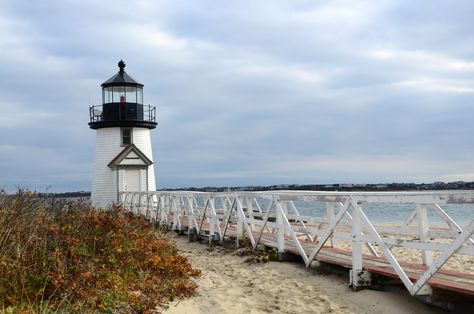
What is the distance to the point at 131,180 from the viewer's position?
23391mm

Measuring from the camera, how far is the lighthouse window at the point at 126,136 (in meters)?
23.3

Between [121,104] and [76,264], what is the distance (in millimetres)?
17671

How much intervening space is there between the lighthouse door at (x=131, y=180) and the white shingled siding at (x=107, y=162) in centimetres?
17

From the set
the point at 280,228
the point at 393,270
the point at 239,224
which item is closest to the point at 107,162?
the point at 239,224

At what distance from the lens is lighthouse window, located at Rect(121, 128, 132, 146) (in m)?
23.3

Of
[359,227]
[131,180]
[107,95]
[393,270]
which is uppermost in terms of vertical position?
[107,95]

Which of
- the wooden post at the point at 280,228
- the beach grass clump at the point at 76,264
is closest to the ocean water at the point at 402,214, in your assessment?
the wooden post at the point at 280,228

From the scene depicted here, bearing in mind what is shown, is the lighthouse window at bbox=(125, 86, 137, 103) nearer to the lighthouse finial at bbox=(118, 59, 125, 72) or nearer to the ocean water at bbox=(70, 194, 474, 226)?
the lighthouse finial at bbox=(118, 59, 125, 72)

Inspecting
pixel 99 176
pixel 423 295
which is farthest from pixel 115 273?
pixel 99 176

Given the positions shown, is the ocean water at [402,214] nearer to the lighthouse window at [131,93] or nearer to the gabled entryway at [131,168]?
the gabled entryway at [131,168]

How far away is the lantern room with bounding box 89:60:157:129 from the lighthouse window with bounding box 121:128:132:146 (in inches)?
12.8

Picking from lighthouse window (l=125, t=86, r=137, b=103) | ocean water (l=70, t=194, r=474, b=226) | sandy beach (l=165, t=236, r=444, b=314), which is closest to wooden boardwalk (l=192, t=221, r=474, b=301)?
sandy beach (l=165, t=236, r=444, b=314)

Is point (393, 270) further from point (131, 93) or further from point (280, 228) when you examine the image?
point (131, 93)

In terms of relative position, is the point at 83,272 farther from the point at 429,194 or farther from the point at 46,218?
A: the point at 429,194
